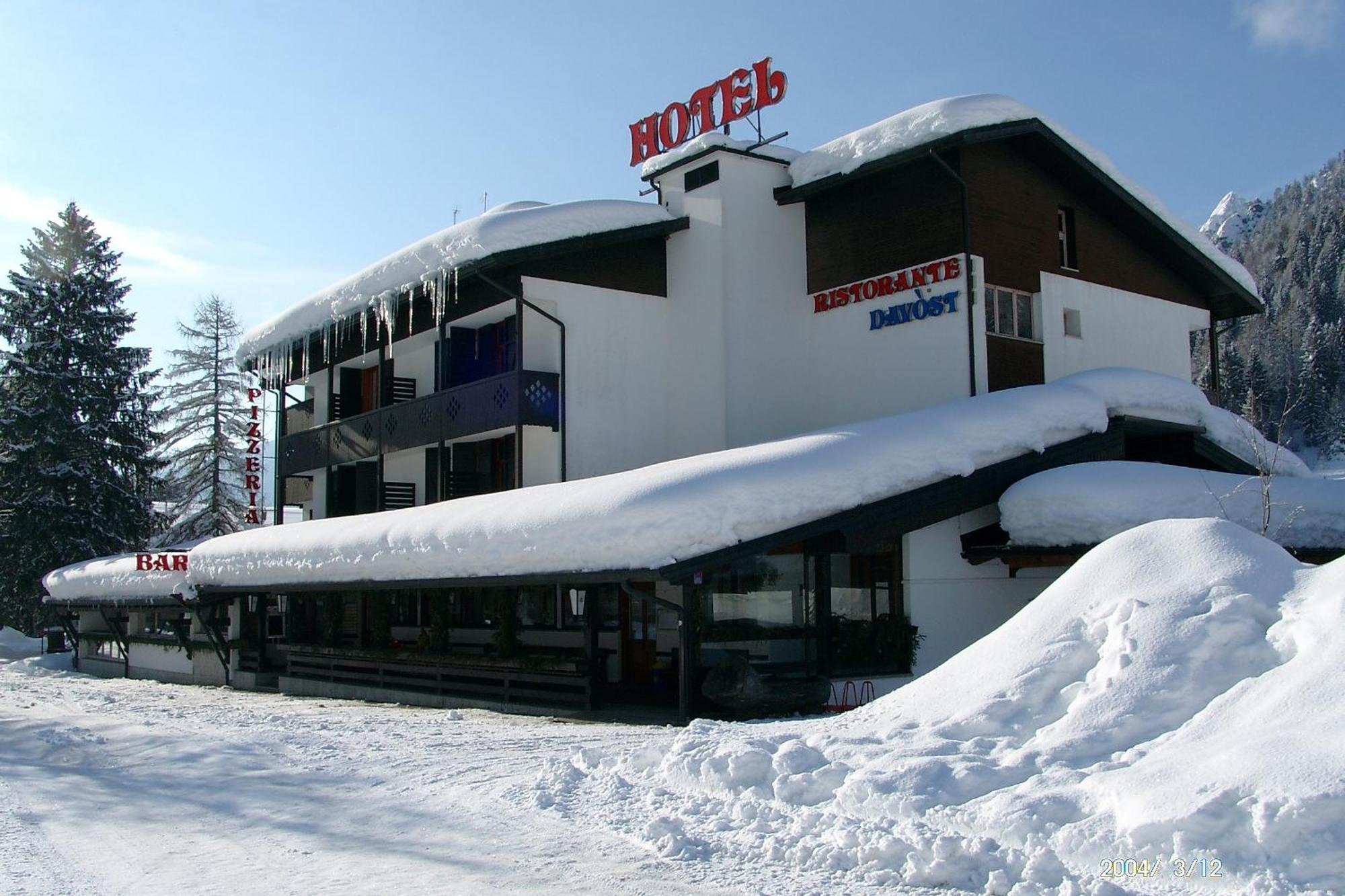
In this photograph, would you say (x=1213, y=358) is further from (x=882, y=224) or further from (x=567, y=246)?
(x=567, y=246)

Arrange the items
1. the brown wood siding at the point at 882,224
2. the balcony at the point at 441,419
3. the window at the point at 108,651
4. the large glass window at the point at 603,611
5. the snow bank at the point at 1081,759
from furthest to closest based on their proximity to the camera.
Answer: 1. the window at the point at 108,651
2. the balcony at the point at 441,419
3. the brown wood siding at the point at 882,224
4. the large glass window at the point at 603,611
5. the snow bank at the point at 1081,759

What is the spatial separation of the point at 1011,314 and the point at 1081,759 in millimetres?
14561

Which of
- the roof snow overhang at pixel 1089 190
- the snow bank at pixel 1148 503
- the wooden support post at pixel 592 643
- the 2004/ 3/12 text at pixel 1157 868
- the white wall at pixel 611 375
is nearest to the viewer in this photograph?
the 2004/ 3/12 text at pixel 1157 868

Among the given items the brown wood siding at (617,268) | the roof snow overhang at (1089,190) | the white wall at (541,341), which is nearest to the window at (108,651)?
the white wall at (541,341)

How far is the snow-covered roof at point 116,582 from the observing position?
2681 cm

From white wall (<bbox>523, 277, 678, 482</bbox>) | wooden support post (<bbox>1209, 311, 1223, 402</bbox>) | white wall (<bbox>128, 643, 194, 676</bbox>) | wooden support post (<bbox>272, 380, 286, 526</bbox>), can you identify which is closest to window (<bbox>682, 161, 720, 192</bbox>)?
white wall (<bbox>523, 277, 678, 482</bbox>)

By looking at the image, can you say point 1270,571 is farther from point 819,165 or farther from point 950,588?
point 819,165

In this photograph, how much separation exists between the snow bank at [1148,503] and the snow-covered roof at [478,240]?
9.40m

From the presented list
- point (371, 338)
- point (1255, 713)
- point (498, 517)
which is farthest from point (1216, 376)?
point (1255, 713)

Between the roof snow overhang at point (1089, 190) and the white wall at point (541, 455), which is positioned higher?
the roof snow overhang at point (1089, 190)

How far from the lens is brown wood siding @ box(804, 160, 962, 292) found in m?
20.1

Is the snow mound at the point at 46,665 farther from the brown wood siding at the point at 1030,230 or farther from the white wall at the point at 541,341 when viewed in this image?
the brown wood siding at the point at 1030,230

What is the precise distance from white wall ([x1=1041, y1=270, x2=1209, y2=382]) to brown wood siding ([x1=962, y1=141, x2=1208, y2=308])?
0.92ft

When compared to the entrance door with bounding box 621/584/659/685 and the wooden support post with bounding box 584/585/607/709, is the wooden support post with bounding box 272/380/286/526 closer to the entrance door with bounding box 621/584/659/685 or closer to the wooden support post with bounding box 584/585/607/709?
the entrance door with bounding box 621/584/659/685
